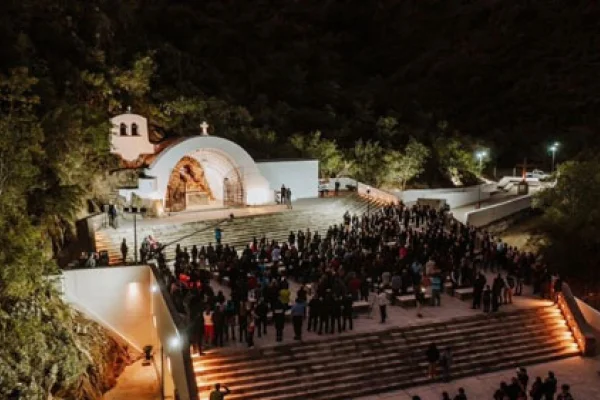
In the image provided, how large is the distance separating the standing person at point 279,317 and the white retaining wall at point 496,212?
20.5 meters

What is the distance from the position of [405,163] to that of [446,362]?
26.1m

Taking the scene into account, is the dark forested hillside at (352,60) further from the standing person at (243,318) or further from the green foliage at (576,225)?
the standing person at (243,318)

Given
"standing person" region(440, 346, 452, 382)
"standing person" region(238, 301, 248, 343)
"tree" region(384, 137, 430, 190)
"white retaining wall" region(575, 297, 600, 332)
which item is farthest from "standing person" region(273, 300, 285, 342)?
"tree" region(384, 137, 430, 190)

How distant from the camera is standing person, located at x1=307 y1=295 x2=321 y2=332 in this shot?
1753 cm

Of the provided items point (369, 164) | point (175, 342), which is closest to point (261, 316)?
point (175, 342)

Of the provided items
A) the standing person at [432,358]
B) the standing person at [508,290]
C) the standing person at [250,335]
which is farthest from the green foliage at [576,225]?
the standing person at [250,335]

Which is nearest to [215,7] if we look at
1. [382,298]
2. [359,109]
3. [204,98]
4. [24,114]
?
[359,109]

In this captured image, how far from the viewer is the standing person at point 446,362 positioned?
17172 mm

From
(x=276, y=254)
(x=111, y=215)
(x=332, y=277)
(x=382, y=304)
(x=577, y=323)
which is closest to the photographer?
(x=382, y=304)

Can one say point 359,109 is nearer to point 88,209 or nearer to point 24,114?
point 88,209

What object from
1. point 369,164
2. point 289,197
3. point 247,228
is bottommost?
point 247,228

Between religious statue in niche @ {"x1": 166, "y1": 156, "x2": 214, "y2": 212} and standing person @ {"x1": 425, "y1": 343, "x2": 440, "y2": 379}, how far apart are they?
1848 centimetres

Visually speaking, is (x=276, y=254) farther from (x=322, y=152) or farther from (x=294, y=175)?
(x=322, y=152)

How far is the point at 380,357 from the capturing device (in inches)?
702
